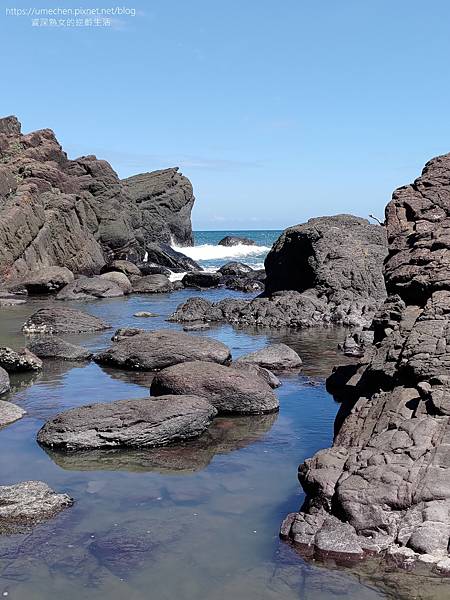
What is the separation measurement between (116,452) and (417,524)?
16.4ft

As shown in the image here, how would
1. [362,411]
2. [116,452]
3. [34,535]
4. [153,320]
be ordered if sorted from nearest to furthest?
[34,535]
[362,411]
[116,452]
[153,320]

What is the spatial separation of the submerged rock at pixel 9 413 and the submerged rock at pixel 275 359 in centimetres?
586

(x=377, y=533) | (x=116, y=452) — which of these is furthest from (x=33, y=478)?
(x=377, y=533)

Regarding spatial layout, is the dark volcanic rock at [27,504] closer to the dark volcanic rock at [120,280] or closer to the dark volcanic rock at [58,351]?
the dark volcanic rock at [58,351]

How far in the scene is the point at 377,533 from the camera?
743cm

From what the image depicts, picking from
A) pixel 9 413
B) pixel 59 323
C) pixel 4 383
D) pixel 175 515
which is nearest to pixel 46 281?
pixel 59 323

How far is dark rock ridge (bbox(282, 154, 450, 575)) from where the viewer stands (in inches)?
289

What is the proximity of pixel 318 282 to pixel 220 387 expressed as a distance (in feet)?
54.6

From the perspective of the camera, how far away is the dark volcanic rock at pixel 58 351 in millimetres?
18578

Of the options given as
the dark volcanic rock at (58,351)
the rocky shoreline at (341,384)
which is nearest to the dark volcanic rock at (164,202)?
the rocky shoreline at (341,384)

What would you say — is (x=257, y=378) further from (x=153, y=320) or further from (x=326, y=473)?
(x=153, y=320)

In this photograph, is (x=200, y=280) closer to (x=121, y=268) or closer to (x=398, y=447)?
(x=121, y=268)

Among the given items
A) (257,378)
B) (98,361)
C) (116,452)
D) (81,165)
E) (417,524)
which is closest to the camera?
(417,524)

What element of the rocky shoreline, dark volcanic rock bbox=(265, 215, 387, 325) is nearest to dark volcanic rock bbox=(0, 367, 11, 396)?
the rocky shoreline
